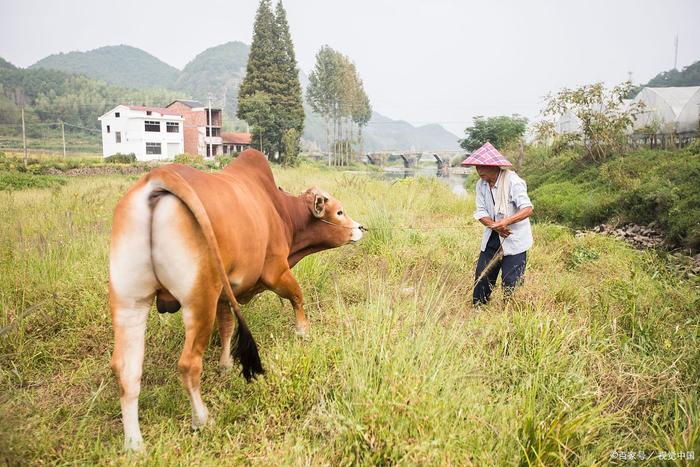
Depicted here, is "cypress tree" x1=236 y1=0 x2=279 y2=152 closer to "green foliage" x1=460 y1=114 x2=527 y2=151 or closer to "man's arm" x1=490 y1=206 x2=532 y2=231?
"green foliage" x1=460 y1=114 x2=527 y2=151

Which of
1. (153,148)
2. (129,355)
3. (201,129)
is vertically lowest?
(129,355)

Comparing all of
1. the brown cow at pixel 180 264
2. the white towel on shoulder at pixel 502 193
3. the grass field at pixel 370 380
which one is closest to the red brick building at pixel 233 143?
the grass field at pixel 370 380

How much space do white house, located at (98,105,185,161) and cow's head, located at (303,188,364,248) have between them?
39720 mm

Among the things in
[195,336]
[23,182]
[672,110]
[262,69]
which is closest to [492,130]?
[672,110]

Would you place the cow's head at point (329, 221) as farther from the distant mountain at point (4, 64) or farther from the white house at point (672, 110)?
the distant mountain at point (4, 64)

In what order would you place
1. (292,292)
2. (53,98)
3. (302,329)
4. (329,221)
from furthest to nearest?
(53,98) → (329,221) → (302,329) → (292,292)

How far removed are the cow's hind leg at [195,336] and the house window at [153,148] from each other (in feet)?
138

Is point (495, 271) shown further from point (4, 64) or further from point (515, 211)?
point (4, 64)

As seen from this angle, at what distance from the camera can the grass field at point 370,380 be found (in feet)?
7.49

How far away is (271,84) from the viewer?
3681 cm

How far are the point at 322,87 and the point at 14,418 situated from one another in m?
48.7

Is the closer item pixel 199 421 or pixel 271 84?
pixel 199 421

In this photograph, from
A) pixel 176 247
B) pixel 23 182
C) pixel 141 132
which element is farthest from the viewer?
pixel 141 132

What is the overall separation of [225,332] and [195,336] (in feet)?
3.26
